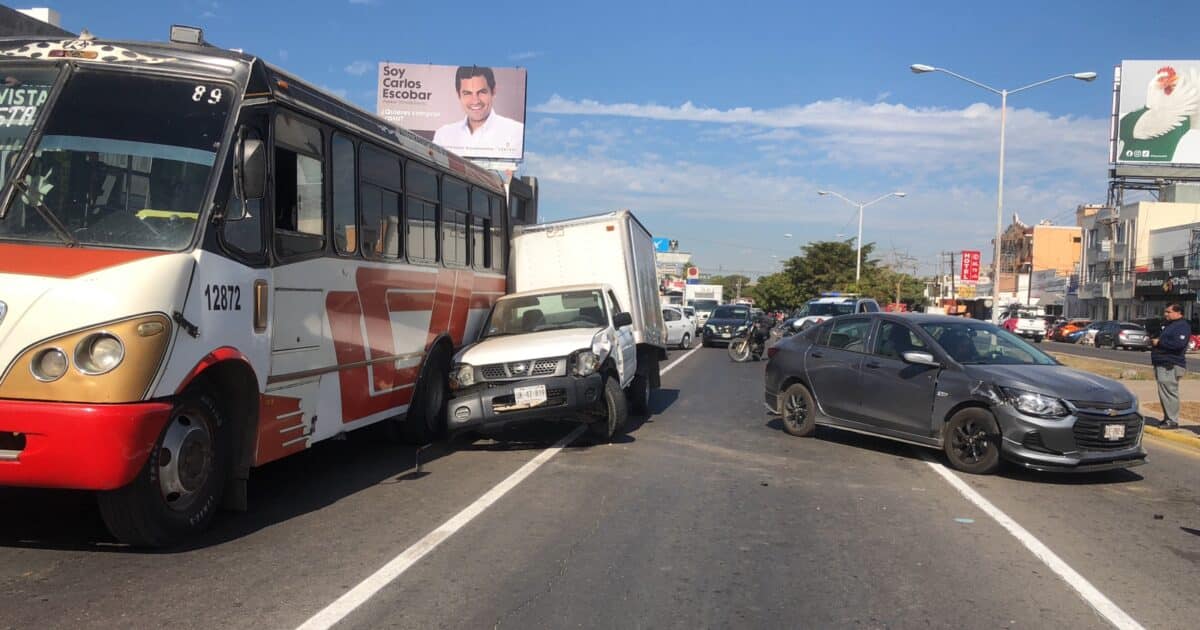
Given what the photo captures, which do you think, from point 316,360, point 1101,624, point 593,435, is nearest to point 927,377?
point 593,435

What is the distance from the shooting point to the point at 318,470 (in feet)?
29.0

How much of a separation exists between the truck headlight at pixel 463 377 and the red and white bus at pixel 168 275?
1917 millimetres

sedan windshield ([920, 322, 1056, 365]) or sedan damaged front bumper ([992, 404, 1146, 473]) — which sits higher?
sedan windshield ([920, 322, 1056, 365])

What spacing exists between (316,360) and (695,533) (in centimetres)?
315

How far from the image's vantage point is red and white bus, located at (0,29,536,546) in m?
5.05

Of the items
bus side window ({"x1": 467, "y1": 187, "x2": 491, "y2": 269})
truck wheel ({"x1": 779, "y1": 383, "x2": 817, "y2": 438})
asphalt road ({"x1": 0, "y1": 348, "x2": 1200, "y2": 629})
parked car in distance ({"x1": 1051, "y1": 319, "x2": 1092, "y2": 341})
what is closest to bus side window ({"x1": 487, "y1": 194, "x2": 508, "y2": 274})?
bus side window ({"x1": 467, "y1": 187, "x2": 491, "y2": 269})

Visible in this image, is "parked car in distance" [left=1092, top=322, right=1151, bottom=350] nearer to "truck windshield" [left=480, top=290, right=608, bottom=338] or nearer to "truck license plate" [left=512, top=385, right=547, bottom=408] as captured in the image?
"truck windshield" [left=480, top=290, right=608, bottom=338]

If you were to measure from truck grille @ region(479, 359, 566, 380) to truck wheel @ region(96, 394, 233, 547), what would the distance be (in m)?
3.88

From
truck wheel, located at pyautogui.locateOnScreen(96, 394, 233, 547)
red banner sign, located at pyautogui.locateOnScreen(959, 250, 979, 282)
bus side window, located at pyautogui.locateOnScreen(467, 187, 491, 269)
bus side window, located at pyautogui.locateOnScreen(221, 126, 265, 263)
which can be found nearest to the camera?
truck wheel, located at pyautogui.locateOnScreen(96, 394, 233, 547)

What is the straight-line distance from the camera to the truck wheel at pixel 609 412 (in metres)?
10.5

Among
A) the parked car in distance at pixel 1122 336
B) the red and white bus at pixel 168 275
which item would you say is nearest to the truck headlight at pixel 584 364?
the red and white bus at pixel 168 275

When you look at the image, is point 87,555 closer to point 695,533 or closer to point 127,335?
point 127,335

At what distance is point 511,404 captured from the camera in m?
9.61

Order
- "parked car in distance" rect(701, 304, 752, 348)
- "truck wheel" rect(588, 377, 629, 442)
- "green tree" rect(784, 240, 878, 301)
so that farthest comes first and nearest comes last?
"green tree" rect(784, 240, 878, 301) < "parked car in distance" rect(701, 304, 752, 348) < "truck wheel" rect(588, 377, 629, 442)
